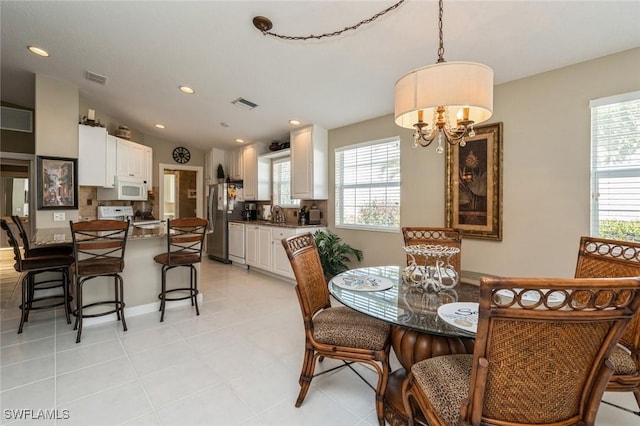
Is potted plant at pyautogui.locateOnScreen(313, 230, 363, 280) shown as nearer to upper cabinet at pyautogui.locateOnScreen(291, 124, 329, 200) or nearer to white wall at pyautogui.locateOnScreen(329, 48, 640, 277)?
upper cabinet at pyautogui.locateOnScreen(291, 124, 329, 200)

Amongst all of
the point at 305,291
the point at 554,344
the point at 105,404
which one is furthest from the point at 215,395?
the point at 554,344

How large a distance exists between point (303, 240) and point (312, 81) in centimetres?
202

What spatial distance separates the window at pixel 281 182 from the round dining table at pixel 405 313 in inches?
143

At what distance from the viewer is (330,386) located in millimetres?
1963

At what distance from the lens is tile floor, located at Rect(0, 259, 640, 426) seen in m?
1.67

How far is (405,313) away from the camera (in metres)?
1.41

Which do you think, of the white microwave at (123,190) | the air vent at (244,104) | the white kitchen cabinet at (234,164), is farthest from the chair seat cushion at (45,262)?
the white kitchen cabinet at (234,164)

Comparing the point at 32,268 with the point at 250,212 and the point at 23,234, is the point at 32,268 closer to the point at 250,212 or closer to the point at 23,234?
the point at 23,234

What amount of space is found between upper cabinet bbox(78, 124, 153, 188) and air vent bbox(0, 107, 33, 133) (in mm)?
1503

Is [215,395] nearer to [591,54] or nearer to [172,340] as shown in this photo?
[172,340]

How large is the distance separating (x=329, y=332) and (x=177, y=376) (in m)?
1.24

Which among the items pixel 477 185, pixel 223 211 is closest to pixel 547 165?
pixel 477 185

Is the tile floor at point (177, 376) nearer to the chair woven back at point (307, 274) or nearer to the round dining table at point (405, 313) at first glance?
the round dining table at point (405, 313)

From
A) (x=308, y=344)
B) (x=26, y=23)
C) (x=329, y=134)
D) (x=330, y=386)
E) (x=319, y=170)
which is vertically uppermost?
(x=26, y=23)
